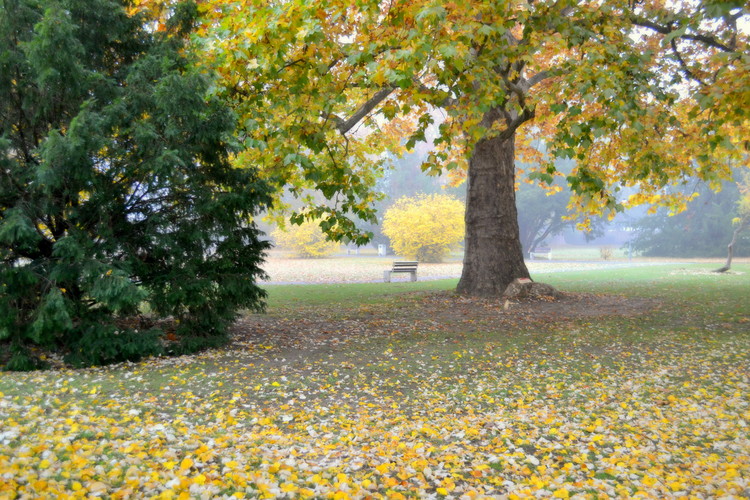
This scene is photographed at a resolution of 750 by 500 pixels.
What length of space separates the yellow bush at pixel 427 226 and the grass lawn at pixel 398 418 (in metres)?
25.1

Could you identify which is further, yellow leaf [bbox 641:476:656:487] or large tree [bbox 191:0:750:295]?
large tree [bbox 191:0:750:295]

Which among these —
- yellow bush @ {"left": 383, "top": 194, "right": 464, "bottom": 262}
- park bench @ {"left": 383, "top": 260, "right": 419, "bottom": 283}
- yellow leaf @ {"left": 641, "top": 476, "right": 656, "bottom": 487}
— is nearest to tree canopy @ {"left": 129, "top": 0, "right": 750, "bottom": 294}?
yellow leaf @ {"left": 641, "top": 476, "right": 656, "bottom": 487}

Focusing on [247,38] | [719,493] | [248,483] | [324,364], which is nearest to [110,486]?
[248,483]

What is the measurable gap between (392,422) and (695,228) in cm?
4853

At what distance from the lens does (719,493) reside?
3.43 meters

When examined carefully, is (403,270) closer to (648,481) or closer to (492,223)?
(492,223)

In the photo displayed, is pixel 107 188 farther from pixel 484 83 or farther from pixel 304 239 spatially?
pixel 304 239

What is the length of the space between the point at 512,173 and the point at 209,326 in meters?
7.63

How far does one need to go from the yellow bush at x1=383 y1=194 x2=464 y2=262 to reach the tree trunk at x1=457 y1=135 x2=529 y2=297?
70.0 ft

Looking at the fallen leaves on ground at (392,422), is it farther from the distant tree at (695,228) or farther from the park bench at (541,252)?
the park bench at (541,252)

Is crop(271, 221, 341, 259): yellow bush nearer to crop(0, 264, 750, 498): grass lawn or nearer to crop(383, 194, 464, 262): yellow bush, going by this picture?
crop(383, 194, 464, 262): yellow bush

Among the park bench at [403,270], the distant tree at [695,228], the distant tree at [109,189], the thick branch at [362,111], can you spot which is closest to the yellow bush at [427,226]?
the park bench at [403,270]

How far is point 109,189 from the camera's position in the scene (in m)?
5.82

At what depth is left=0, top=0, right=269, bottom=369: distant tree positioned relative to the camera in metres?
5.33
